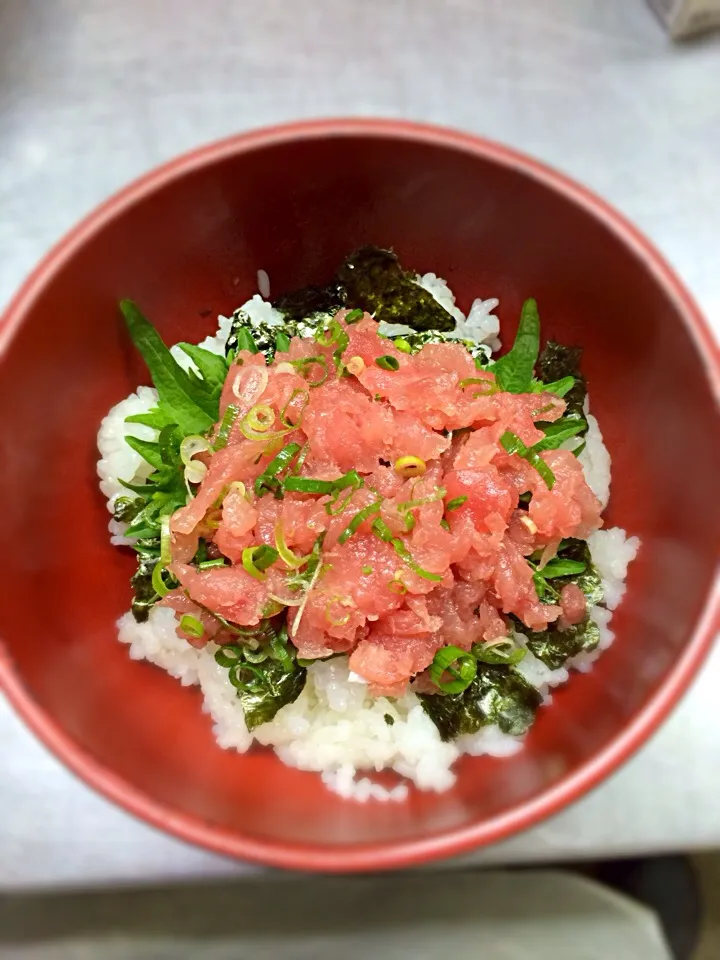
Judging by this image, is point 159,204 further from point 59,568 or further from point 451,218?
point 59,568

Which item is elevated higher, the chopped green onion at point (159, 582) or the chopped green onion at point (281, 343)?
the chopped green onion at point (281, 343)

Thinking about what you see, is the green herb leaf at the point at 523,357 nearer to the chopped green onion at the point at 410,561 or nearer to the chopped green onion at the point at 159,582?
the chopped green onion at the point at 410,561

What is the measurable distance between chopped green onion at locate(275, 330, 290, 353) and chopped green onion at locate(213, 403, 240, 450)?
22cm

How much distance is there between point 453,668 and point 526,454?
0.43 metres

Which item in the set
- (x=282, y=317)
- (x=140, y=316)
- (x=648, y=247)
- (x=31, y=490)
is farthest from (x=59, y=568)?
(x=648, y=247)

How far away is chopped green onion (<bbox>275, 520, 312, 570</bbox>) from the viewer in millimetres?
1337

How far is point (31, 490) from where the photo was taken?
55.7 inches

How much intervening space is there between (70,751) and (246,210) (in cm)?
107

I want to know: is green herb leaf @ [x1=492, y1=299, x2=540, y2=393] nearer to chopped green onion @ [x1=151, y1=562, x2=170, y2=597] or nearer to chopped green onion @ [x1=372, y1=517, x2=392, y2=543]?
chopped green onion @ [x1=372, y1=517, x2=392, y2=543]

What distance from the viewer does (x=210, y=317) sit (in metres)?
1.69

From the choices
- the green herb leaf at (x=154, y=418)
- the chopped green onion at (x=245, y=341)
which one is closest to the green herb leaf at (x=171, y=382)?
the green herb leaf at (x=154, y=418)

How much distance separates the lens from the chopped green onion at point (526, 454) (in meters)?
1.40

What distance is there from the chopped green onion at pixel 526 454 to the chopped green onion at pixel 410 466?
16 cm

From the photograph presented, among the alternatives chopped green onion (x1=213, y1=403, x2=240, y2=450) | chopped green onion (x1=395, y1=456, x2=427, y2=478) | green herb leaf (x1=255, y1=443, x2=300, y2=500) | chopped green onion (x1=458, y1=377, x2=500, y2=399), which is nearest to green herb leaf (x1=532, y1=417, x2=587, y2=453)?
chopped green onion (x1=458, y1=377, x2=500, y2=399)
